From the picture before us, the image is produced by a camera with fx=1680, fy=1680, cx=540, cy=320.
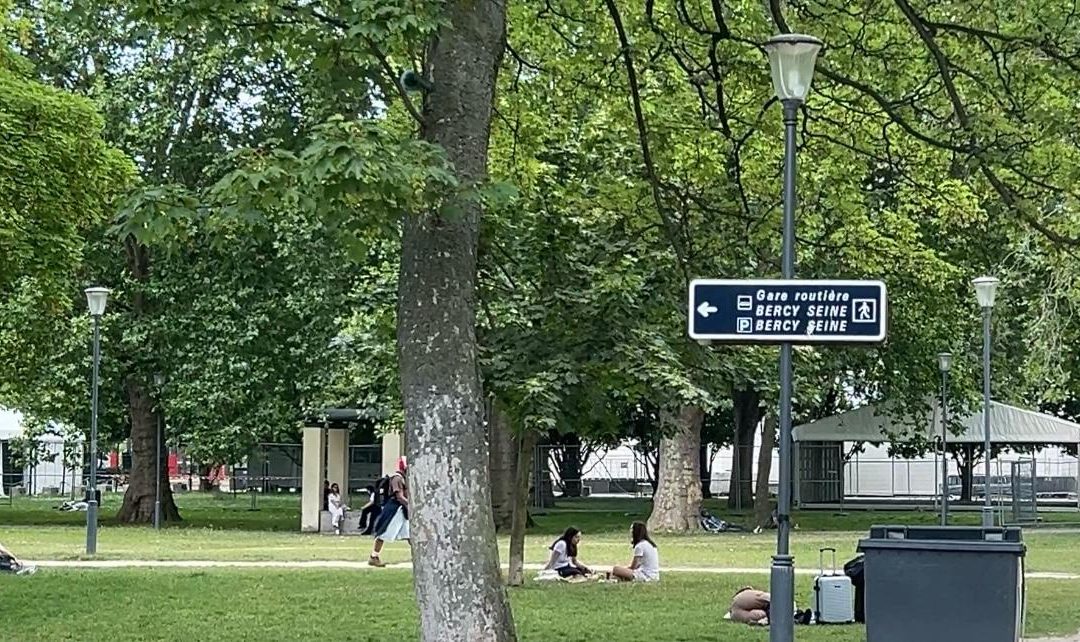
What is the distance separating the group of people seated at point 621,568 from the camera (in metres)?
20.8

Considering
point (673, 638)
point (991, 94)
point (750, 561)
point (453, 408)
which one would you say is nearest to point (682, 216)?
point (991, 94)

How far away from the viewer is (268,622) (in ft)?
51.3

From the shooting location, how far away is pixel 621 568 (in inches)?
829

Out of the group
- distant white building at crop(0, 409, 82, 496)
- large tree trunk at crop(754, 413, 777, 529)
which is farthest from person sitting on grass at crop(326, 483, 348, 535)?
distant white building at crop(0, 409, 82, 496)

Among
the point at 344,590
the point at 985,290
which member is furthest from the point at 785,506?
the point at 985,290

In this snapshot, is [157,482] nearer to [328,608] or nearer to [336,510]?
[336,510]

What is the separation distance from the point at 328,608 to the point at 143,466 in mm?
23404

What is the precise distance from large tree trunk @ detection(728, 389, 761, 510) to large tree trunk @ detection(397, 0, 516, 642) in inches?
1505

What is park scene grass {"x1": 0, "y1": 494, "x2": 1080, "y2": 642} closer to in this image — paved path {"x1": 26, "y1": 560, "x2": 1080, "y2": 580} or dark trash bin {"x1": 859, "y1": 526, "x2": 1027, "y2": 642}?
paved path {"x1": 26, "y1": 560, "x2": 1080, "y2": 580}

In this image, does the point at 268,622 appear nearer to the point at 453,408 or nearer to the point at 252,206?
the point at 453,408

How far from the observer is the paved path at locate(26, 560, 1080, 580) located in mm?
22938

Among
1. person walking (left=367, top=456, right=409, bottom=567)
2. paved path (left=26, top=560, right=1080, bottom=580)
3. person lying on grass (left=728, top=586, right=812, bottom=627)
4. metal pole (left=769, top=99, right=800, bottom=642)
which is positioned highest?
metal pole (left=769, top=99, right=800, bottom=642)

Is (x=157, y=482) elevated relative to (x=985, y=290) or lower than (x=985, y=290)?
lower

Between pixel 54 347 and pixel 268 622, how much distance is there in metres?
22.2
